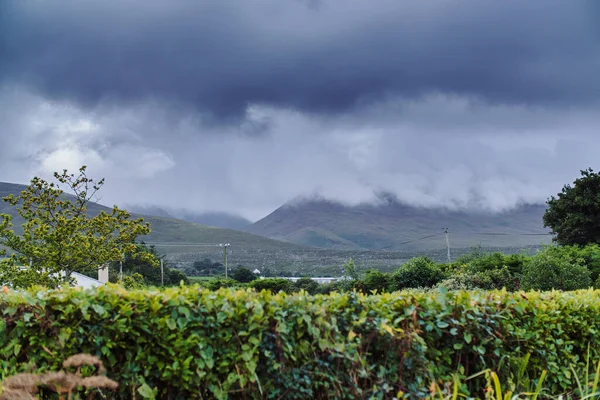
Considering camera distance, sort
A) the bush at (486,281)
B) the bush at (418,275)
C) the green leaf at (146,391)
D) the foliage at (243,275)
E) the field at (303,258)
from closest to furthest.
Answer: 1. the green leaf at (146,391)
2. the bush at (486,281)
3. the bush at (418,275)
4. the foliage at (243,275)
5. the field at (303,258)

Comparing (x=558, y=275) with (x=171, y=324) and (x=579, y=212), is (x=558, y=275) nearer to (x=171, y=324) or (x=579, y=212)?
(x=579, y=212)

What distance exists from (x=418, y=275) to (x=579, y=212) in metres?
10.3

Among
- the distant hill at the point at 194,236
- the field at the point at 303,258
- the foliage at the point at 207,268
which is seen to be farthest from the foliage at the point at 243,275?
the distant hill at the point at 194,236

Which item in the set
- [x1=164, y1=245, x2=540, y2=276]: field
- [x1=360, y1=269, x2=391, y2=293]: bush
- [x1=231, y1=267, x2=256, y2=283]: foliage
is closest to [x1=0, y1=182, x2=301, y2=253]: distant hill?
[x1=164, y1=245, x2=540, y2=276]: field

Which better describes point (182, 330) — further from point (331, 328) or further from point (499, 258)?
point (499, 258)

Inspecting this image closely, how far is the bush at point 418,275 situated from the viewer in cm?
2123

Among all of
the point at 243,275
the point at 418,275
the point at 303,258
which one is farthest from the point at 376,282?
the point at 303,258

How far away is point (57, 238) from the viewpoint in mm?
16906

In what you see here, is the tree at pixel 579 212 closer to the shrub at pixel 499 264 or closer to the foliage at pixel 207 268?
the shrub at pixel 499 264

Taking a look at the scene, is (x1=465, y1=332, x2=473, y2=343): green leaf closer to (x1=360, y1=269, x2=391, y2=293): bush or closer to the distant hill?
(x1=360, y1=269, x2=391, y2=293): bush

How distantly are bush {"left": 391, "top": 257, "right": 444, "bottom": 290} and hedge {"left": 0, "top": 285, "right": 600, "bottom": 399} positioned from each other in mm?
18032

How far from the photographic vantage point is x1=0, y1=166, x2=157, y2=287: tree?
16.8m

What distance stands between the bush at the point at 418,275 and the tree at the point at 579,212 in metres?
8.41

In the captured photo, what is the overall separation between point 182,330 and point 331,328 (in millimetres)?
931
